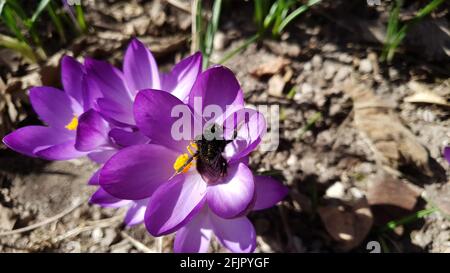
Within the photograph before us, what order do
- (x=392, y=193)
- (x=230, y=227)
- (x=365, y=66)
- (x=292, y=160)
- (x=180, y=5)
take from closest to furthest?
(x=230, y=227) → (x=392, y=193) → (x=292, y=160) → (x=365, y=66) → (x=180, y=5)

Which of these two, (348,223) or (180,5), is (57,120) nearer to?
(180,5)

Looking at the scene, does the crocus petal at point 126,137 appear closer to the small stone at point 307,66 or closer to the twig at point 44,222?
the twig at point 44,222

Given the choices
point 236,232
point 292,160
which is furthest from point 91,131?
point 292,160

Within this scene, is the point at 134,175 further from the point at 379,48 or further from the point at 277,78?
the point at 379,48

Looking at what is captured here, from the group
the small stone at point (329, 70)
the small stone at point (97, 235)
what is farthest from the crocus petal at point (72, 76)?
the small stone at point (329, 70)

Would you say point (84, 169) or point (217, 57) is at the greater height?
point (217, 57)
